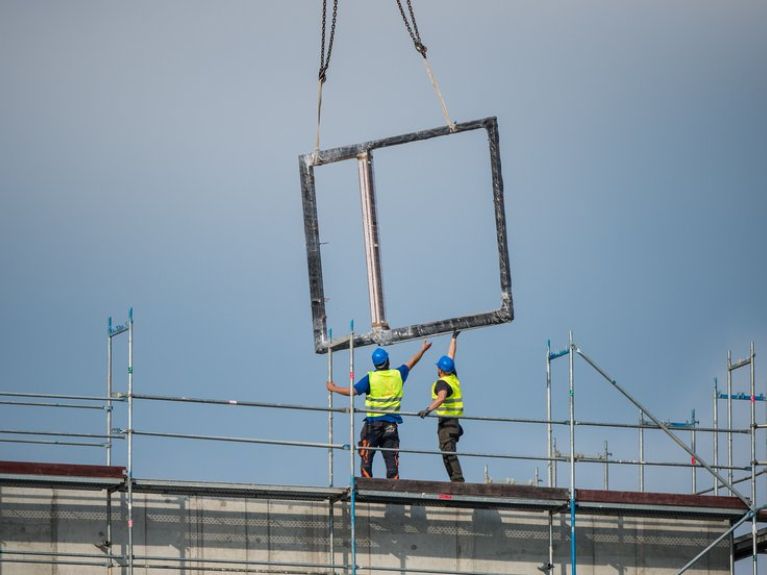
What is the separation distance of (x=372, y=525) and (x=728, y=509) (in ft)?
16.8

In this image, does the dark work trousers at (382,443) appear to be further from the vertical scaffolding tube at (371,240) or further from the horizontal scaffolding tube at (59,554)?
the horizontal scaffolding tube at (59,554)

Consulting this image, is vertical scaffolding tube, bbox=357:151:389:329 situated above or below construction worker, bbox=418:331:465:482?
above

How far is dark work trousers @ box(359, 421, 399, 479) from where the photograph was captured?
29.0m

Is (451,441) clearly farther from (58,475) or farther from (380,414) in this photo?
(58,475)

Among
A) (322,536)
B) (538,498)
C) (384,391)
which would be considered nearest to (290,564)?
(322,536)

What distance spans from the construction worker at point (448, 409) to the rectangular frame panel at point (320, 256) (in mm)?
574

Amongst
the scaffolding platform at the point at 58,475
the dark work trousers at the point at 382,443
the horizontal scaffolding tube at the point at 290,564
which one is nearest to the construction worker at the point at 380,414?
the dark work trousers at the point at 382,443

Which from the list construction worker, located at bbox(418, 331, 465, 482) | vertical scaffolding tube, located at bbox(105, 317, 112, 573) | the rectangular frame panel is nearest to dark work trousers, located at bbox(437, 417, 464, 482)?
construction worker, located at bbox(418, 331, 465, 482)

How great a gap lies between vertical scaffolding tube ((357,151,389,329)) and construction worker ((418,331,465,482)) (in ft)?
3.47

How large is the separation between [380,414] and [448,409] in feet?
3.41

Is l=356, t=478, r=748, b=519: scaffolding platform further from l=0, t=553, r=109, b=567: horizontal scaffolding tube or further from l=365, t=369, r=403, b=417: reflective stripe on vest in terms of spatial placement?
l=0, t=553, r=109, b=567: horizontal scaffolding tube

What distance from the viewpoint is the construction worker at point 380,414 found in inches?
1140

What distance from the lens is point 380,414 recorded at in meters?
28.9

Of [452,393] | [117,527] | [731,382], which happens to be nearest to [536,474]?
[731,382]
